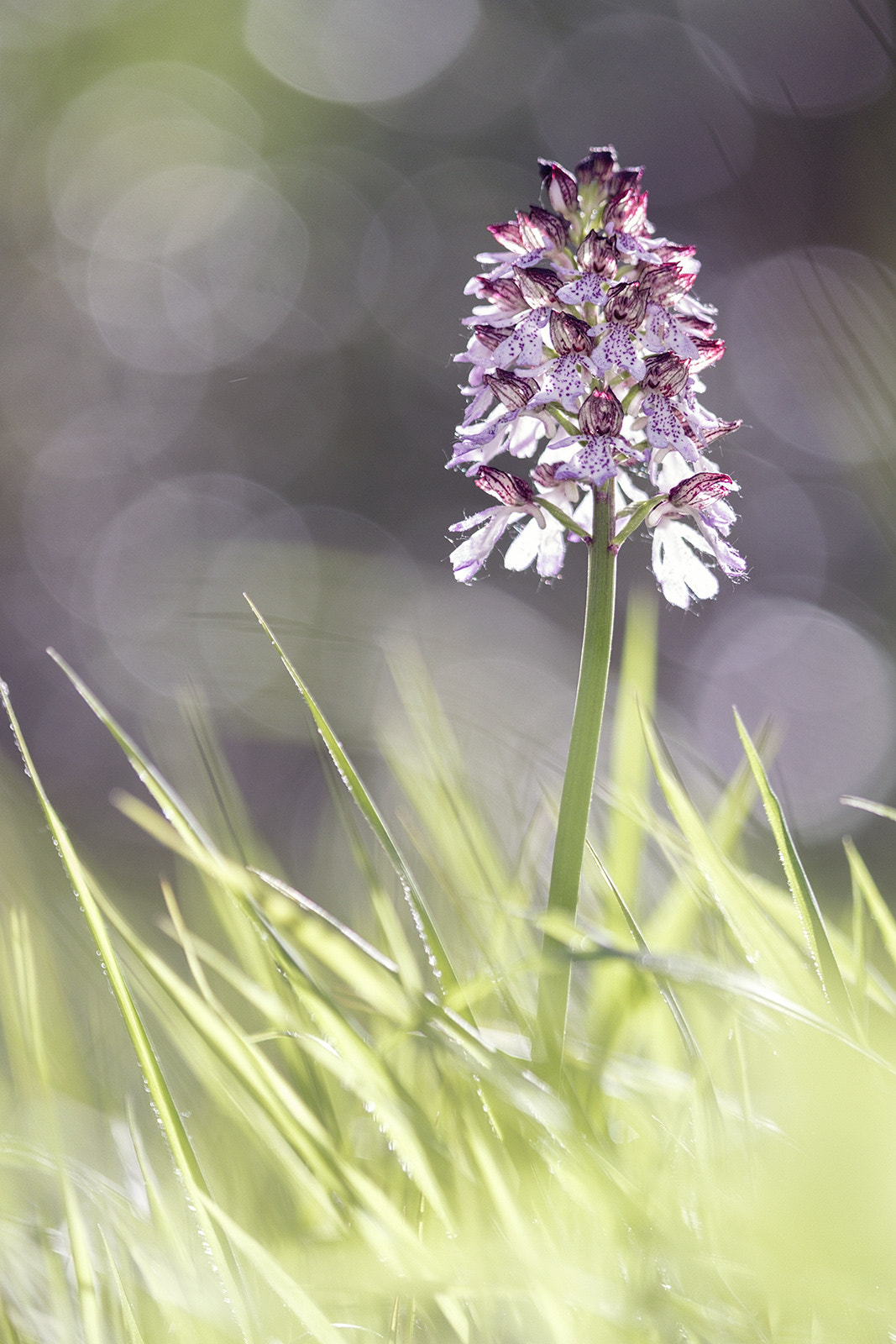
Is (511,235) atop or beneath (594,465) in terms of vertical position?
atop

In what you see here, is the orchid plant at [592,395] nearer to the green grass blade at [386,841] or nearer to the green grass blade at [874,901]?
the green grass blade at [386,841]

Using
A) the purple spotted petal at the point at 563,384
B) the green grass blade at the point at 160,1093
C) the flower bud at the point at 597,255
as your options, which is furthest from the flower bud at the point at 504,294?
the green grass blade at the point at 160,1093

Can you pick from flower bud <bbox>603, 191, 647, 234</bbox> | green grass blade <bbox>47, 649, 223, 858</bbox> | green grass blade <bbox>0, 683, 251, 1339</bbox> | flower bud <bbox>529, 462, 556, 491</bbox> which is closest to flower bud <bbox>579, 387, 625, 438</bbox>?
flower bud <bbox>529, 462, 556, 491</bbox>

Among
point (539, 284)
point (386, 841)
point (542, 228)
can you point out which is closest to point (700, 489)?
point (539, 284)

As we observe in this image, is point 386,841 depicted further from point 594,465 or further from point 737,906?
point 594,465

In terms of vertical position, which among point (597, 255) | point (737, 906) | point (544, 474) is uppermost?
point (597, 255)

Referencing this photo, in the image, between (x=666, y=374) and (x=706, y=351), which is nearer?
(x=666, y=374)

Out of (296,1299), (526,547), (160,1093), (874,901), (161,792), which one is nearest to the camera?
(296,1299)

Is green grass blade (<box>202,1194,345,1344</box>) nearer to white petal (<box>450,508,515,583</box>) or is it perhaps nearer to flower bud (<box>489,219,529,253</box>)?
white petal (<box>450,508,515,583</box>)

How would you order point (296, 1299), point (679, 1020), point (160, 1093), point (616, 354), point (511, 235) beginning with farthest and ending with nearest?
1. point (511, 235)
2. point (616, 354)
3. point (679, 1020)
4. point (160, 1093)
5. point (296, 1299)
